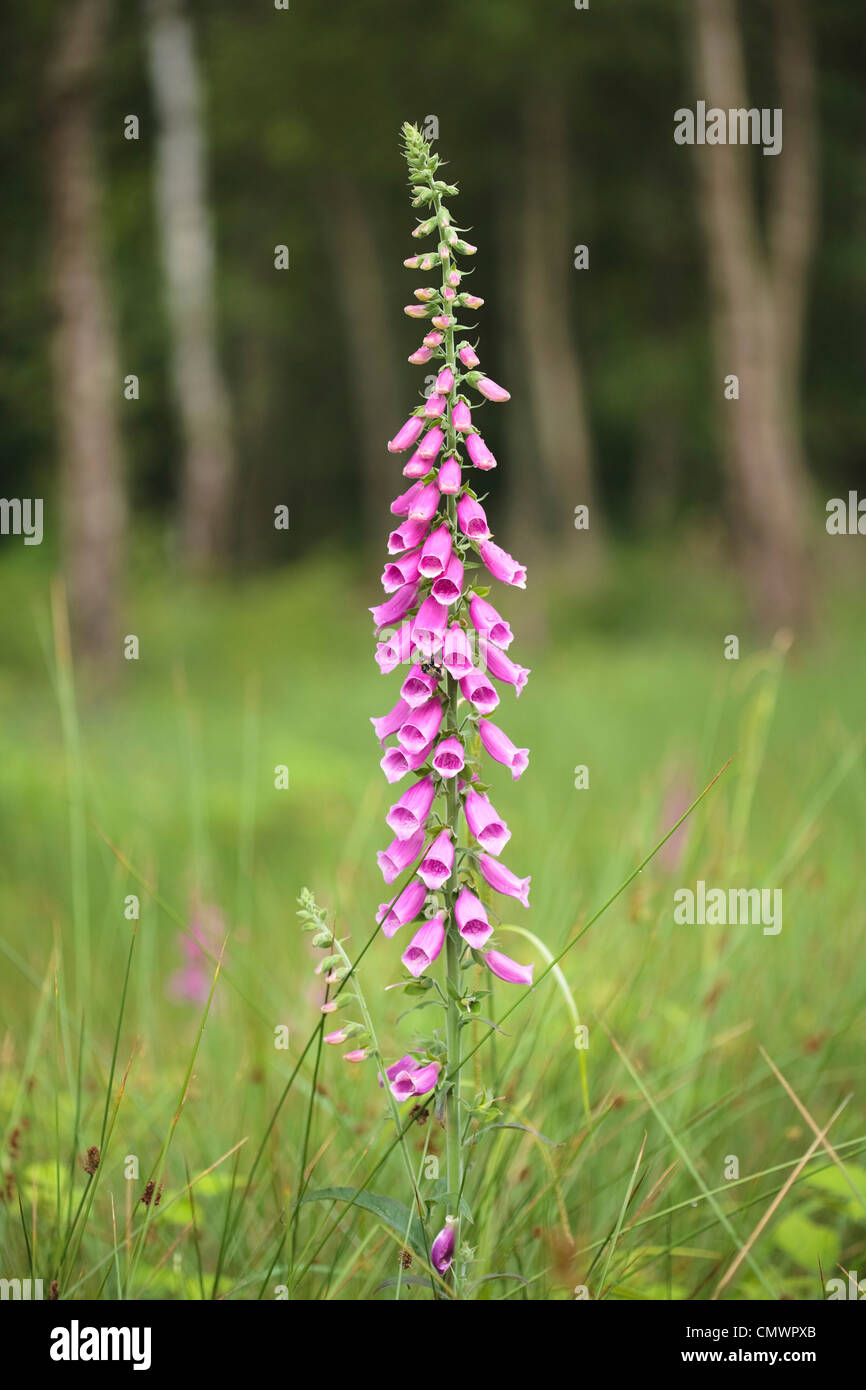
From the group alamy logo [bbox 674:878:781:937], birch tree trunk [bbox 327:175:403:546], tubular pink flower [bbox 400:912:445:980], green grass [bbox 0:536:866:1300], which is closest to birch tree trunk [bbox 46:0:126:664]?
green grass [bbox 0:536:866:1300]

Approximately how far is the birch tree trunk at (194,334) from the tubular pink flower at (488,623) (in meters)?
20.3

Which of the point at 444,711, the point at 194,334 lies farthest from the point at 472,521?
the point at 194,334

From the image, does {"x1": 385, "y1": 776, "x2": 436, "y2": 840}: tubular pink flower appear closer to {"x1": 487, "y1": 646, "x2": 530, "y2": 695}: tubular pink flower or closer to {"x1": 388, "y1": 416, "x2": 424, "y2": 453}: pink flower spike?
{"x1": 487, "y1": 646, "x2": 530, "y2": 695}: tubular pink flower

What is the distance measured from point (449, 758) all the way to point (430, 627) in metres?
0.21

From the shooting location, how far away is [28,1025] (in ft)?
13.8

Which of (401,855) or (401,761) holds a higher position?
(401,761)

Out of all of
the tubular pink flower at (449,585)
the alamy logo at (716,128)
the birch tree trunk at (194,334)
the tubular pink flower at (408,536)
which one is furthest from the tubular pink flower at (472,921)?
the birch tree trunk at (194,334)

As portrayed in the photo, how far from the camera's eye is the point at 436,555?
6.70 ft

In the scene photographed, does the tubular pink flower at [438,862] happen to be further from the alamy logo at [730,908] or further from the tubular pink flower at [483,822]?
the alamy logo at [730,908]

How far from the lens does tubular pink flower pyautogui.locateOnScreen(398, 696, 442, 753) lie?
6.64 feet

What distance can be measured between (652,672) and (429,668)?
10308 mm

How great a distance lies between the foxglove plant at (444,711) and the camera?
1997 mm

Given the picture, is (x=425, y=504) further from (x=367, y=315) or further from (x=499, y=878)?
(x=367, y=315)
